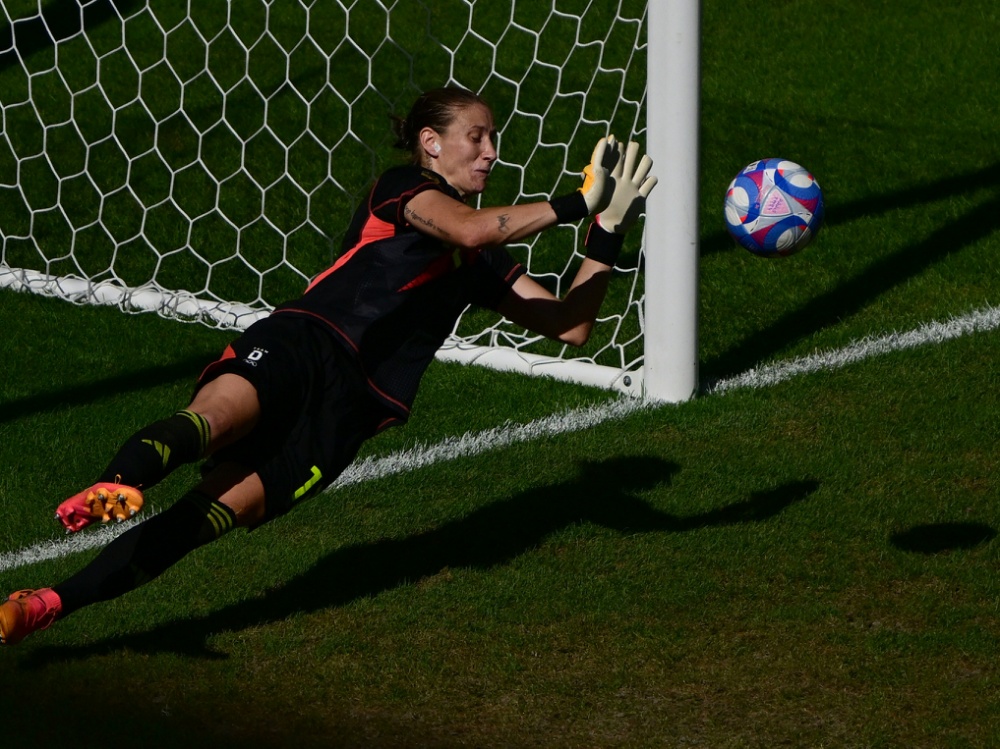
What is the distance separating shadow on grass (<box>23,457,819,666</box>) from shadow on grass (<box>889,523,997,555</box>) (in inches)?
16.9

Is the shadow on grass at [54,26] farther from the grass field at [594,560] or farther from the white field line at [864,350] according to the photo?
the white field line at [864,350]

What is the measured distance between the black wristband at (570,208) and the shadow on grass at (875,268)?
2470mm

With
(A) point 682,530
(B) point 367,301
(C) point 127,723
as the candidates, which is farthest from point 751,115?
(C) point 127,723

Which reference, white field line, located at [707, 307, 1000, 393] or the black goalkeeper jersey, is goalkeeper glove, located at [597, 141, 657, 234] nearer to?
the black goalkeeper jersey

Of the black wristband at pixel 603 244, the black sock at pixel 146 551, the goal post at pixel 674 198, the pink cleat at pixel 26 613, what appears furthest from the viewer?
the goal post at pixel 674 198

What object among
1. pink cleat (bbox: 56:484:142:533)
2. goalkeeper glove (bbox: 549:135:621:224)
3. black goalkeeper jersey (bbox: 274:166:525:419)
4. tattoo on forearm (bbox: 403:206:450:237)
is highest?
goalkeeper glove (bbox: 549:135:621:224)

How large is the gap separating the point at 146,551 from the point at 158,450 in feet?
1.32

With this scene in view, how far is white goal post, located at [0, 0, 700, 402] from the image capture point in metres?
5.93

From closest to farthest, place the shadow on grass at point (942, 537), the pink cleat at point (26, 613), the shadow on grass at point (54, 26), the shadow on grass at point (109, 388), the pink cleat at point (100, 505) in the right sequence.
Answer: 1. the pink cleat at point (100, 505)
2. the pink cleat at point (26, 613)
3. the shadow on grass at point (942, 537)
4. the shadow on grass at point (109, 388)
5. the shadow on grass at point (54, 26)

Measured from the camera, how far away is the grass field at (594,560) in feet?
12.2

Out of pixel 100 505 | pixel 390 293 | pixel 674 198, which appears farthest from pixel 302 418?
pixel 674 198

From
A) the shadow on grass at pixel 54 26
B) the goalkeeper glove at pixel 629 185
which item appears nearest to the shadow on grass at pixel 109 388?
the goalkeeper glove at pixel 629 185

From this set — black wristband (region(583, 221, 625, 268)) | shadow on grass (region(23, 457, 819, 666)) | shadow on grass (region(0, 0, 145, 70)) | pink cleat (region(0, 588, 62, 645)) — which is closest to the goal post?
shadow on grass (region(23, 457, 819, 666))

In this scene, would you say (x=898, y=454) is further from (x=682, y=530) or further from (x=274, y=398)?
(x=274, y=398)
